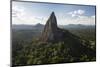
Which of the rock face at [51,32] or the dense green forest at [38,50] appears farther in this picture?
the rock face at [51,32]

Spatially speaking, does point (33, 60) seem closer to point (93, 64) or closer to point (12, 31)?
point (12, 31)

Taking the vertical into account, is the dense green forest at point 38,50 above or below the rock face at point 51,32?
below

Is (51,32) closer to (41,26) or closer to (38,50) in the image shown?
(41,26)

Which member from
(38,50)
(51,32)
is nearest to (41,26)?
(51,32)

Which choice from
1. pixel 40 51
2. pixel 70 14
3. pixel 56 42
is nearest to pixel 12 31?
pixel 40 51

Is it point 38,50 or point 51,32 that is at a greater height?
point 51,32
